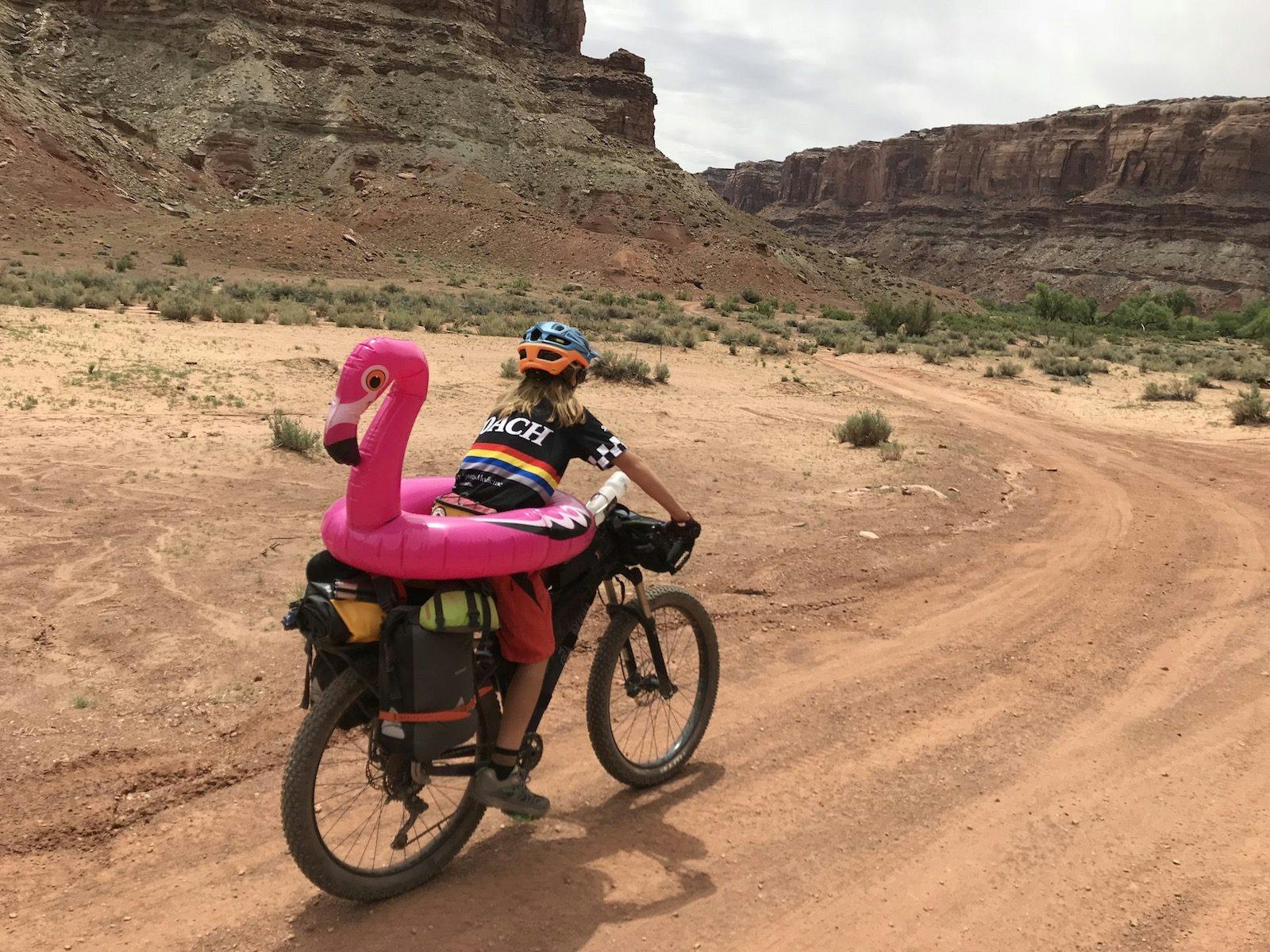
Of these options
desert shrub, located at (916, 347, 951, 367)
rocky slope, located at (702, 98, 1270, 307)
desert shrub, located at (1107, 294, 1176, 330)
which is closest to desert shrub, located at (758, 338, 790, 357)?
desert shrub, located at (916, 347, 951, 367)

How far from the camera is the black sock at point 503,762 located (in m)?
3.37

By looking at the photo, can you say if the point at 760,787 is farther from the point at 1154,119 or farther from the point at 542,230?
the point at 1154,119

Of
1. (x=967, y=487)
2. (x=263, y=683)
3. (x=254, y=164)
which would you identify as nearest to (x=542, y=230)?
(x=254, y=164)

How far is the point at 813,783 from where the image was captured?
419 cm

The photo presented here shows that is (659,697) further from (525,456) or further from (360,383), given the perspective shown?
(360,383)

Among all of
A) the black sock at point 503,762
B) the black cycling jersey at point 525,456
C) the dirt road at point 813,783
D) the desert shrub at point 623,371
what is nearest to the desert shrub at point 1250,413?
the dirt road at point 813,783

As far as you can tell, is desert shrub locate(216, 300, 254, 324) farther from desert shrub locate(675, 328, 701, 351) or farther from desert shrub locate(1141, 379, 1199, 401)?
desert shrub locate(1141, 379, 1199, 401)

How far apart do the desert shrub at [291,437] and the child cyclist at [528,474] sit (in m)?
5.97

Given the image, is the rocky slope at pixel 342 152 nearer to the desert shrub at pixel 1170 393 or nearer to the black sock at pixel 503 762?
the desert shrub at pixel 1170 393

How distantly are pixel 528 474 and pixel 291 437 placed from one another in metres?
6.28

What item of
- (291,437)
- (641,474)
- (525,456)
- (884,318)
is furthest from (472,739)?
(884,318)

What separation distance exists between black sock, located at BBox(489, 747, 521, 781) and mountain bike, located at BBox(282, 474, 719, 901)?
52 millimetres

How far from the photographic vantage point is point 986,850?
373 centimetres

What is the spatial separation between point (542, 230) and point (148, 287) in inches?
1386
